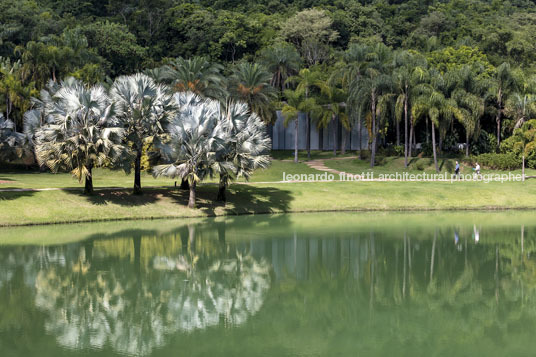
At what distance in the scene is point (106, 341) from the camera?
14680mm

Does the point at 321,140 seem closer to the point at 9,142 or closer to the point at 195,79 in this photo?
the point at 195,79

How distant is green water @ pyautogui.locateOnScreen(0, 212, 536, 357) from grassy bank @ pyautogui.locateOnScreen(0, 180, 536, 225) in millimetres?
3549

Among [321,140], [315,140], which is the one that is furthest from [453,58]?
[315,140]

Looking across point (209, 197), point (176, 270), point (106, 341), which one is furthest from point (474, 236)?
point (106, 341)

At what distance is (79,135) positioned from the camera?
126 feet

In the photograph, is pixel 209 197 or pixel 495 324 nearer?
pixel 495 324

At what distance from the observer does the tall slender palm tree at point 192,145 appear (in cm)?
3912

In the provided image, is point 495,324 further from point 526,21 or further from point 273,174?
point 526,21

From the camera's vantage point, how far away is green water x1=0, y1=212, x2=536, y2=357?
1458 cm

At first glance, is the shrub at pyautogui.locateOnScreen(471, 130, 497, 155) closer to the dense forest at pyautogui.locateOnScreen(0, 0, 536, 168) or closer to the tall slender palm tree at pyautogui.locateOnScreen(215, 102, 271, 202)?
the dense forest at pyautogui.locateOnScreen(0, 0, 536, 168)

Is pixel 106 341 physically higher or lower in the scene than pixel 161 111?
lower

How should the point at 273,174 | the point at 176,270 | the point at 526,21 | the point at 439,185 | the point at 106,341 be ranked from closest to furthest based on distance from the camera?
the point at 106,341 → the point at 176,270 → the point at 439,185 → the point at 273,174 → the point at 526,21

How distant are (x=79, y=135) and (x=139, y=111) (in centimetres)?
431

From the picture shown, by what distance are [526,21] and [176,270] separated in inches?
3720
